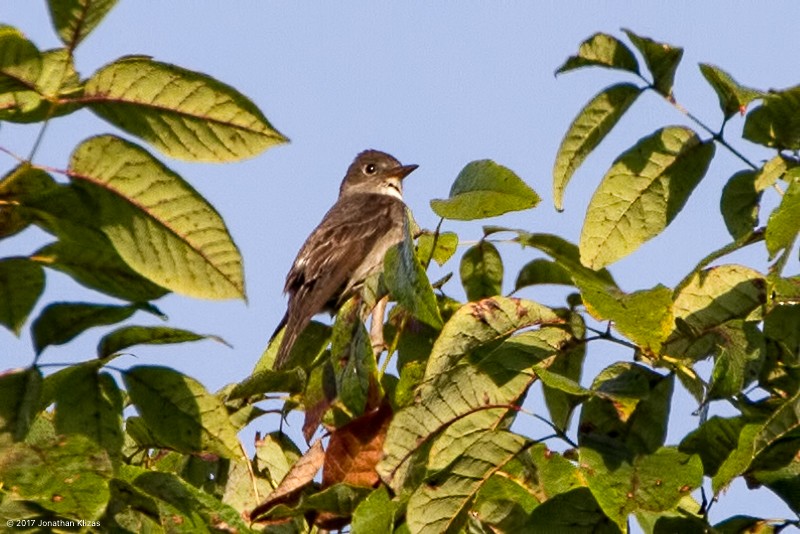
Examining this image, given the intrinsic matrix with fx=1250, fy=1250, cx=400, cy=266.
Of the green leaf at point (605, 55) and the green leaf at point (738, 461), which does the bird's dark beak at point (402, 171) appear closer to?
the green leaf at point (605, 55)

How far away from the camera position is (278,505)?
137 inches

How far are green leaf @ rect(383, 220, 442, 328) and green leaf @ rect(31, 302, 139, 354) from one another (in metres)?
0.72

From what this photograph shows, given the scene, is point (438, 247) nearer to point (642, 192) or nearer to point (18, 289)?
point (642, 192)

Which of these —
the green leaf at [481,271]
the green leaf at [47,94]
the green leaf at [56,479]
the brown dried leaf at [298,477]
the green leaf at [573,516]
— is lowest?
the brown dried leaf at [298,477]

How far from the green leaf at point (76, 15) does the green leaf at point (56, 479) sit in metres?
0.92

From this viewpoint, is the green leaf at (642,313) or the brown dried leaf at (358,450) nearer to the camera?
the green leaf at (642,313)

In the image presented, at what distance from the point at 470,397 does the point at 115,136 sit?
1.13 m

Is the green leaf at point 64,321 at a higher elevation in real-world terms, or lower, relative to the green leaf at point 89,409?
higher

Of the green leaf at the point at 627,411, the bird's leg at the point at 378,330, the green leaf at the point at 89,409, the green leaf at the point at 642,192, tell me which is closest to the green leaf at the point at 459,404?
the green leaf at the point at 627,411

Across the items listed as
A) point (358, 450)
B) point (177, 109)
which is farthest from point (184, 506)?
point (177, 109)

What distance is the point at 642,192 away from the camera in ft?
11.3

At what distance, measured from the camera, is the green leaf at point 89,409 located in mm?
2994

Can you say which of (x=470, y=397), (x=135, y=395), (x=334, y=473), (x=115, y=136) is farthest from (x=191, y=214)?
(x=334, y=473)

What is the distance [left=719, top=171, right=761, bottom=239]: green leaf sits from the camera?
3.60 meters
